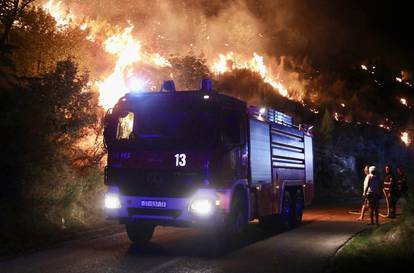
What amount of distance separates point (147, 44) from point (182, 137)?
1246 inches

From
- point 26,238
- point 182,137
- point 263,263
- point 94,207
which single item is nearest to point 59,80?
point 94,207

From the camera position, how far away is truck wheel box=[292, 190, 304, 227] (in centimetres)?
1488

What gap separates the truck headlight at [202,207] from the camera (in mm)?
9125

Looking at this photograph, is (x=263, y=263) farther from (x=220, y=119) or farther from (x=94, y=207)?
(x=94, y=207)

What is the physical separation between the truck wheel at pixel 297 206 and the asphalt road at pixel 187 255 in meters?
1.63

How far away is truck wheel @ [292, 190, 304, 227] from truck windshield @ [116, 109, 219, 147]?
261 inches

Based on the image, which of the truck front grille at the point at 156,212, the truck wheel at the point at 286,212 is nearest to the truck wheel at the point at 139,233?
the truck front grille at the point at 156,212

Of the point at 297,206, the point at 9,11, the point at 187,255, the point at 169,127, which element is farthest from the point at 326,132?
the point at 187,255

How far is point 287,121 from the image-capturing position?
15.2 metres

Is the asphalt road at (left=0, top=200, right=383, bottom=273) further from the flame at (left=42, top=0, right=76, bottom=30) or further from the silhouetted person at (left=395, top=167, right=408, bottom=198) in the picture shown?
the flame at (left=42, top=0, right=76, bottom=30)

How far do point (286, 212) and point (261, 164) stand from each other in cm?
299

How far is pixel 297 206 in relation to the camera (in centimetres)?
1521

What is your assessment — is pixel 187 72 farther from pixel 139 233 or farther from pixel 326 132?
pixel 139 233

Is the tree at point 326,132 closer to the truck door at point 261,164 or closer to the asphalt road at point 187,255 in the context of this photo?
the asphalt road at point 187,255
